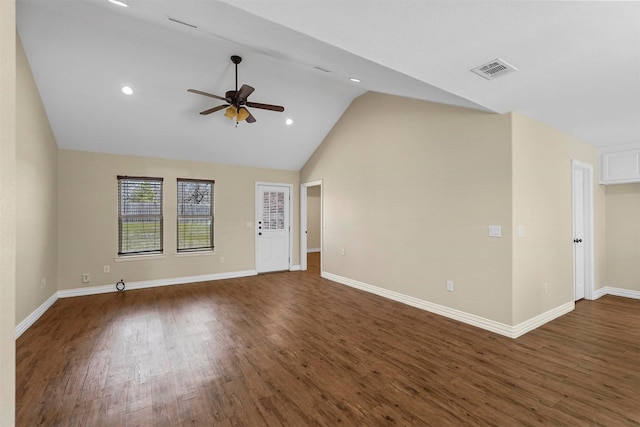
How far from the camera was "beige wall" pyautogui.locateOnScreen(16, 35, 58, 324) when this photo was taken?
3254 mm

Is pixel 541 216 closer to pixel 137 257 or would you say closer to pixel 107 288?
pixel 137 257

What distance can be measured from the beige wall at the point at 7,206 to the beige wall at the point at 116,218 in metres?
4.76

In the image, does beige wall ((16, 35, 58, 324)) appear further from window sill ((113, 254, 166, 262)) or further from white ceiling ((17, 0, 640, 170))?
window sill ((113, 254, 166, 262))

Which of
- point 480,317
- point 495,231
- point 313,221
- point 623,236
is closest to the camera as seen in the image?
point 495,231

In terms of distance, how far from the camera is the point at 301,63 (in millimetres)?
3434

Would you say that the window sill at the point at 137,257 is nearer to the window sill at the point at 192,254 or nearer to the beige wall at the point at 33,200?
the window sill at the point at 192,254

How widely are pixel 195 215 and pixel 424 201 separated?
4456 millimetres

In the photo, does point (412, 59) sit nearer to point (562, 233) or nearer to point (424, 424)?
point (424, 424)

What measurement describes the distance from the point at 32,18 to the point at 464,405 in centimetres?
536

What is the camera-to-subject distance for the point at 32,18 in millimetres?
2975

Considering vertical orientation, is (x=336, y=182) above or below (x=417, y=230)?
above

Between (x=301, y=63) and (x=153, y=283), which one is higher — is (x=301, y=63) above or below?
above

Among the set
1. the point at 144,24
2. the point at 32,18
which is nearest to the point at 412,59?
the point at 144,24

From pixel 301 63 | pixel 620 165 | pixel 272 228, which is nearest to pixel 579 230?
pixel 620 165
